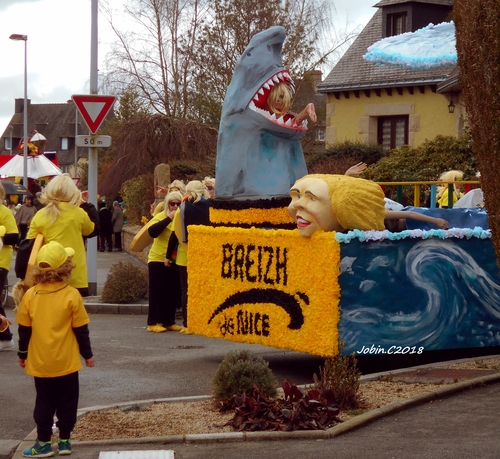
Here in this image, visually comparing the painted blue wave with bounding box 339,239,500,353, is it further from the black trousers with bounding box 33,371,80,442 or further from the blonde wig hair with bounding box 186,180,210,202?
the blonde wig hair with bounding box 186,180,210,202

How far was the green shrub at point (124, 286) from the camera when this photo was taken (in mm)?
15828

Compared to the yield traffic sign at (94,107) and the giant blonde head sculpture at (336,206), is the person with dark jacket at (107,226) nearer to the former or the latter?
the yield traffic sign at (94,107)

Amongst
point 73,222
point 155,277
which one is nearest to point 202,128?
point 155,277

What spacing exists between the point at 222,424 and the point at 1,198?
4784 millimetres

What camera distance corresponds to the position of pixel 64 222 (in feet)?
33.2

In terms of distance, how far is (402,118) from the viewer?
32750 millimetres

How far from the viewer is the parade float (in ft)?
29.9

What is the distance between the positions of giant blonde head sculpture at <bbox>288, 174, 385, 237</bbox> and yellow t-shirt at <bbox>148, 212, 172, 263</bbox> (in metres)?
3.97

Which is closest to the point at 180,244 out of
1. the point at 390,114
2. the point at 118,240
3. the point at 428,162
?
the point at 428,162

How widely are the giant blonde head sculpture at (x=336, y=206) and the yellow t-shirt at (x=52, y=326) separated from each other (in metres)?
2.79

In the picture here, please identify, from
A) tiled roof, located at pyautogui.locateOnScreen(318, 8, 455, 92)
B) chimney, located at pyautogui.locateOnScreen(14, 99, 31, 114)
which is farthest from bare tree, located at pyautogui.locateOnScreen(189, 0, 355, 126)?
chimney, located at pyautogui.locateOnScreen(14, 99, 31, 114)

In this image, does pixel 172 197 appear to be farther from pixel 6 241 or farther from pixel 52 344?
pixel 52 344

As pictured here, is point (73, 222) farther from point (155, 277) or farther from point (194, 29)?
point (194, 29)

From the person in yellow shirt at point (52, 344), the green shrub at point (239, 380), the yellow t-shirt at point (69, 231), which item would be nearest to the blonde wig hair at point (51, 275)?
the person in yellow shirt at point (52, 344)
